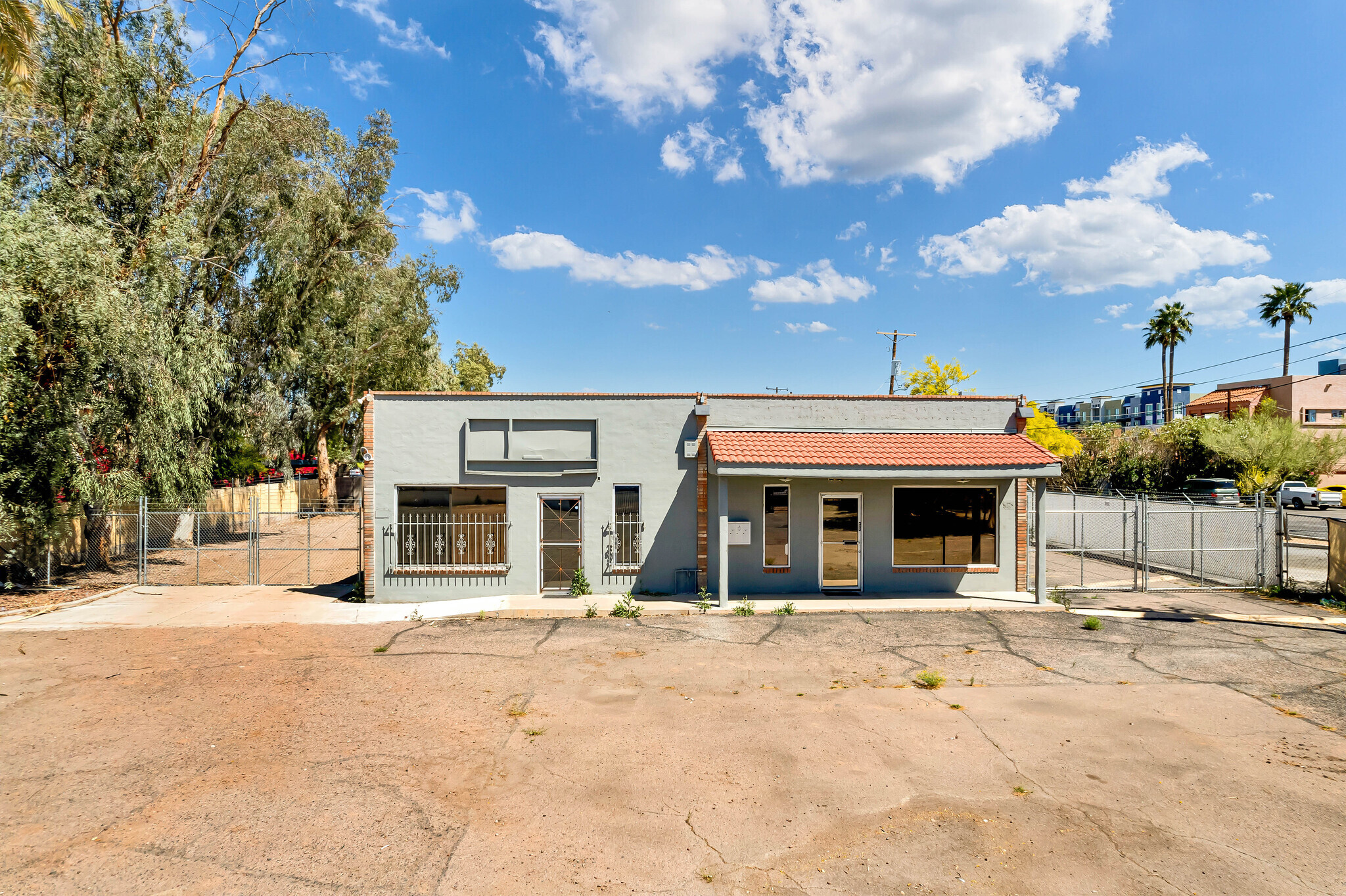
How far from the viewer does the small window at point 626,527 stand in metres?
14.2

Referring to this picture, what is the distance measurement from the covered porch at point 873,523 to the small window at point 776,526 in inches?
0.8

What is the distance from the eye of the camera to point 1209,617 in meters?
12.4

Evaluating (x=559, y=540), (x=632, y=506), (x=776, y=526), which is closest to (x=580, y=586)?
(x=559, y=540)

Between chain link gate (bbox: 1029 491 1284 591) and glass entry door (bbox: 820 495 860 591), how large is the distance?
3.72m

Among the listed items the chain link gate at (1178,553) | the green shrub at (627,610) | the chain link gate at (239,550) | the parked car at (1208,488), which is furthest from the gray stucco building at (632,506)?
the parked car at (1208,488)

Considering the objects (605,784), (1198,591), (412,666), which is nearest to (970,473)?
(1198,591)

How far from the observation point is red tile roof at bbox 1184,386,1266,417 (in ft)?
158

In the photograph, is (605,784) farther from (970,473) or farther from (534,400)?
(970,473)

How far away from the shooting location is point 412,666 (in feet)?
31.7

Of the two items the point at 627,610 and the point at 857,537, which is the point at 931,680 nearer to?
the point at 857,537

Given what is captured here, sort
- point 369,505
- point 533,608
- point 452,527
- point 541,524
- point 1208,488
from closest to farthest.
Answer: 1. point 533,608
2. point 369,505
3. point 452,527
4. point 541,524
5. point 1208,488

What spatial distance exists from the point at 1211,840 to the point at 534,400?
40.9ft

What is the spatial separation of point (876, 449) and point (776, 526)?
2.78m

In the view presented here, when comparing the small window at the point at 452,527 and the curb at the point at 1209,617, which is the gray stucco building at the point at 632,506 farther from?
the curb at the point at 1209,617
